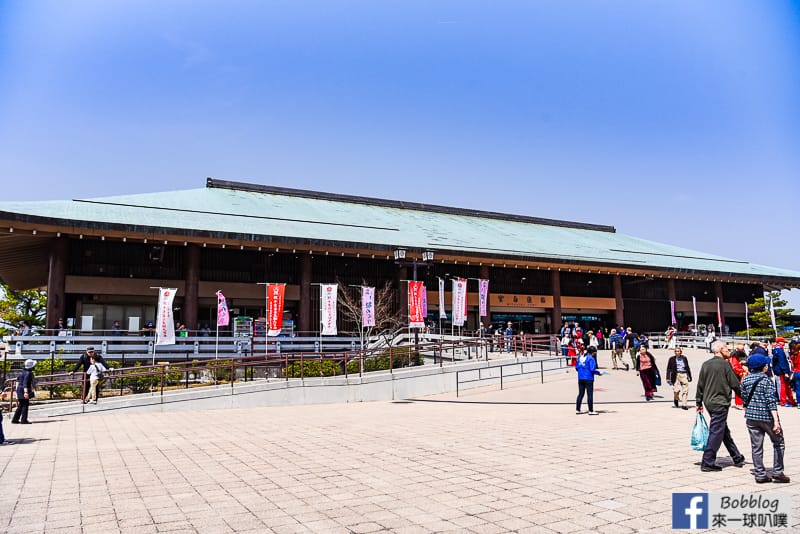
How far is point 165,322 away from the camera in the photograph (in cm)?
2052

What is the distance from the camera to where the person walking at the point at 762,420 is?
20.0ft

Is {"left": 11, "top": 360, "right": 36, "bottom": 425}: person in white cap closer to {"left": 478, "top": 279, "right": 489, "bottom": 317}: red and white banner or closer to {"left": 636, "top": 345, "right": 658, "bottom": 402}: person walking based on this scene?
{"left": 636, "top": 345, "right": 658, "bottom": 402}: person walking

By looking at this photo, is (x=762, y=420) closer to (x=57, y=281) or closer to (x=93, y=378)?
(x=93, y=378)

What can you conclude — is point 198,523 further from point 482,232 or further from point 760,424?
point 482,232

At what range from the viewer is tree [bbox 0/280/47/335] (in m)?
42.6

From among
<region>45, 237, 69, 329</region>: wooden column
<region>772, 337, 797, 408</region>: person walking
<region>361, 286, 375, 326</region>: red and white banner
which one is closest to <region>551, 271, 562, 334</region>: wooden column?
<region>361, 286, 375, 326</region>: red and white banner

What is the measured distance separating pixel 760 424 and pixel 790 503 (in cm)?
103

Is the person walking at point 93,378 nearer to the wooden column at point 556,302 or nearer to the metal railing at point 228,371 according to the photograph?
the metal railing at point 228,371

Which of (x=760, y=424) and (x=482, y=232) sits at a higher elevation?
(x=482, y=232)

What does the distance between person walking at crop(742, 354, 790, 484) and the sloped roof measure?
20664 millimetres

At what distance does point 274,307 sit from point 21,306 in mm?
32831

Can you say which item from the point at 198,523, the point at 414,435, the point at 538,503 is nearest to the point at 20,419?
the point at 414,435

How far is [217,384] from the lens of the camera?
57.4 feet

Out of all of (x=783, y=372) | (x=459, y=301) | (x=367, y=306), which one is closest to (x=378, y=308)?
(x=367, y=306)
